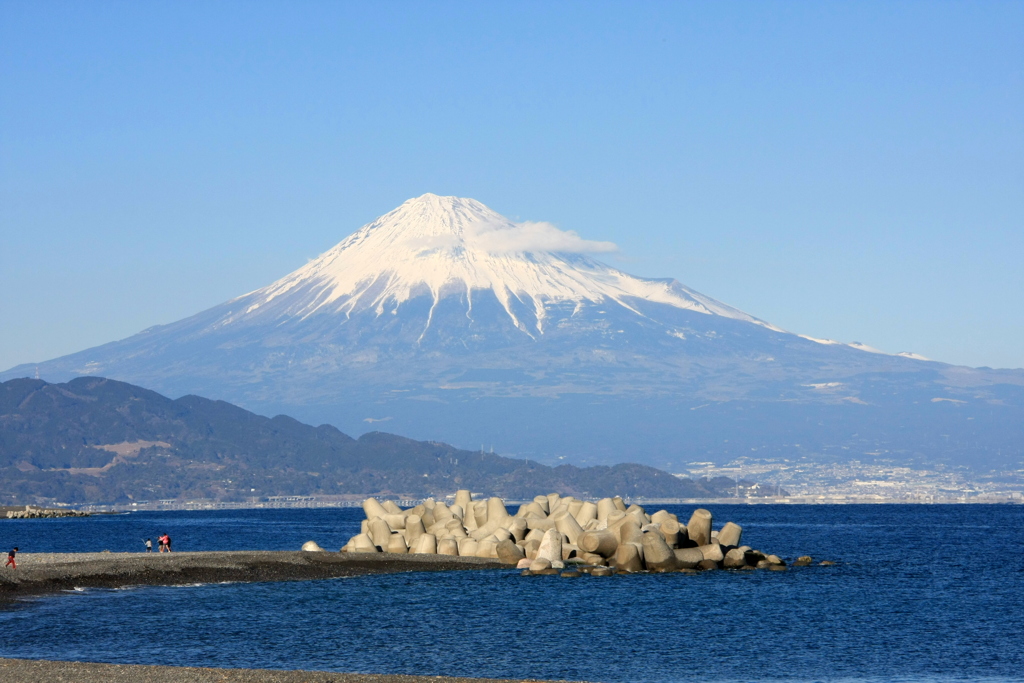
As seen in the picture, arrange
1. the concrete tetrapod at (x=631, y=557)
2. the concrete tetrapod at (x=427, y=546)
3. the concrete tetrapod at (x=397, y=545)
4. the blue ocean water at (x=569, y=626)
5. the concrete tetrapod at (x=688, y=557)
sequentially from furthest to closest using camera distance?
1. the concrete tetrapod at (x=397, y=545)
2. the concrete tetrapod at (x=427, y=546)
3. the concrete tetrapod at (x=688, y=557)
4. the concrete tetrapod at (x=631, y=557)
5. the blue ocean water at (x=569, y=626)

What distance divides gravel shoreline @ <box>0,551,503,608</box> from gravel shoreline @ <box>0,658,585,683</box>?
16025 millimetres

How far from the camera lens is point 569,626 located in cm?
4291

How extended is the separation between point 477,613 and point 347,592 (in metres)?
8.11

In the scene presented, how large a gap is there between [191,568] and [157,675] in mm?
29560

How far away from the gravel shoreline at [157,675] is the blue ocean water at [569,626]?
361cm

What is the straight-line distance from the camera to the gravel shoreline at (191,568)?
4966 centimetres

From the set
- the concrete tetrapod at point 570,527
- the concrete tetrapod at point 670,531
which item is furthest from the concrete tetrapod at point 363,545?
the concrete tetrapod at point 670,531

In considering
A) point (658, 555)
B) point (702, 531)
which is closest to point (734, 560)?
point (702, 531)

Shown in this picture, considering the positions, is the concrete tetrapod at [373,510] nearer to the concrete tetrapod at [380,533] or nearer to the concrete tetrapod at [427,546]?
the concrete tetrapod at [380,533]

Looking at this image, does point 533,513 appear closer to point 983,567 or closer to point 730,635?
point 983,567

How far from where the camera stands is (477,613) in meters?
45.6

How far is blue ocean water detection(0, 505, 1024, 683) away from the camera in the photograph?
113 ft

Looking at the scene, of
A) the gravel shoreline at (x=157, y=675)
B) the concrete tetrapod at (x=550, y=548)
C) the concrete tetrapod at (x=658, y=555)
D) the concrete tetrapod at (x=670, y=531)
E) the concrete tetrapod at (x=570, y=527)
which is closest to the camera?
the gravel shoreline at (x=157, y=675)

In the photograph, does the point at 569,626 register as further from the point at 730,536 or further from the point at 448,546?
the point at 730,536
